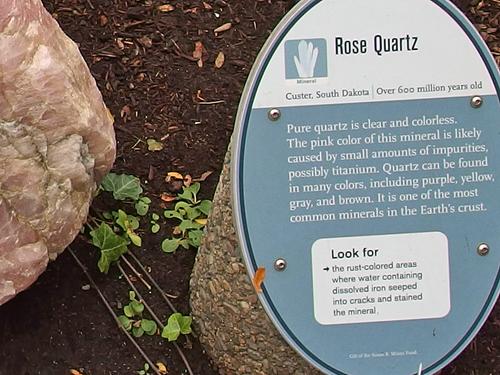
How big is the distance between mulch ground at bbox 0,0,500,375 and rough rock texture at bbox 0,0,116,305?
317 millimetres

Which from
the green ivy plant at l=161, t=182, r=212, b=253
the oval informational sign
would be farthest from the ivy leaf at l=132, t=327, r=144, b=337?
the oval informational sign

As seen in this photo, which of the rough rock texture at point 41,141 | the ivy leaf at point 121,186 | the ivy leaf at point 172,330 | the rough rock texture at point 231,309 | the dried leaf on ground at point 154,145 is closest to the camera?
the rough rock texture at point 41,141

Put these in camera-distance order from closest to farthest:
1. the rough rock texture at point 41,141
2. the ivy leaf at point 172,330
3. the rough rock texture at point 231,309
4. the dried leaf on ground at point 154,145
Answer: the rough rock texture at point 41,141, the rough rock texture at point 231,309, the ivy leaf at point 172,330, the dried leaf on ground at point 154,145

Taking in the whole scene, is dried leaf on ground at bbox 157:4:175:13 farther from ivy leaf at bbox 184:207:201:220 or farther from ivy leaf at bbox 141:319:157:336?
ivy leaf at bbox 141:319:157:336

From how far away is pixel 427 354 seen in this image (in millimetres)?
1903

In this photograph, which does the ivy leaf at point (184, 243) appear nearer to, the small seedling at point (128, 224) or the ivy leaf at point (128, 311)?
the small seedling at point (128, 224)

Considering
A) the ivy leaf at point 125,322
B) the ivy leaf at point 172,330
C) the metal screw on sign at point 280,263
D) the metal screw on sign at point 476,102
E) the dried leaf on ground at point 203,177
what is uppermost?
the metal screw on sign at point 476,102

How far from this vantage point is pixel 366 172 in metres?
1.84

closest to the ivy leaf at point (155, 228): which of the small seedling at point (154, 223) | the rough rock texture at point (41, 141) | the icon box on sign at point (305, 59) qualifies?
the small seedling at point (154, 223)

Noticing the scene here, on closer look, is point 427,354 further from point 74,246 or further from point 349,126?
point 74,246

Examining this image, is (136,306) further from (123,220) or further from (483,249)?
(483,249)

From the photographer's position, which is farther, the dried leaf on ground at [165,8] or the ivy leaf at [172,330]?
the dried leaf on ground at [165,8]

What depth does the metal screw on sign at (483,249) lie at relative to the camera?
1.89 m

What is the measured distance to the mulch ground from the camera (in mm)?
2395
